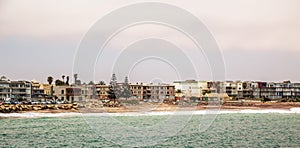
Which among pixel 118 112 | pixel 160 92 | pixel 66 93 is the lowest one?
pixel 118 112

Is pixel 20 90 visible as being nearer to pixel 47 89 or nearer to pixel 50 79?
pixel 47 89

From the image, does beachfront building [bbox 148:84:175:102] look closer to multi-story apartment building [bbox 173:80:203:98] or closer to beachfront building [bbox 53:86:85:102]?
multi-story apartment building [bbox 173:80:203:98]

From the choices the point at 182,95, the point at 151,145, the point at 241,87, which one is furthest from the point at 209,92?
the point at 151,145

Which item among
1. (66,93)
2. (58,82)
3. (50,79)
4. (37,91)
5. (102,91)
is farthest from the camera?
(58,82)

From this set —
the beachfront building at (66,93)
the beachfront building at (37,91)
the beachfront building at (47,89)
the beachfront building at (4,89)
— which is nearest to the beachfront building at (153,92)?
the beachfront building at (66,93)

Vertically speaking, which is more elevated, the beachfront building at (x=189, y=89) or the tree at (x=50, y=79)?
the tree at (x=50, y=79)

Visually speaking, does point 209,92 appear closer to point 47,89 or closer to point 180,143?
point 47,89

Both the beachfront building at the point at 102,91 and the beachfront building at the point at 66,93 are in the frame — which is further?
the beachfront building at the point at 102,91

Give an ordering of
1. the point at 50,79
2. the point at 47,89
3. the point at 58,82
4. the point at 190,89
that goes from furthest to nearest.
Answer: the point at 58,82, the point at 50,79, the point at 47,89, the point at 190,89

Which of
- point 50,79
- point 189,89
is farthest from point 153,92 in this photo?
point 50,79

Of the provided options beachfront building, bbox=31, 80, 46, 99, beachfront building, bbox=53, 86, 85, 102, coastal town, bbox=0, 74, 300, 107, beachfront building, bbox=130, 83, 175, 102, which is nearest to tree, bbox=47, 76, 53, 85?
coastal town, bbox=0, 74, 300, 107

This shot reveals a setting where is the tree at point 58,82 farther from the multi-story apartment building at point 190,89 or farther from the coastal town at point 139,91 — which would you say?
the multi-story apartment building at point 190,89

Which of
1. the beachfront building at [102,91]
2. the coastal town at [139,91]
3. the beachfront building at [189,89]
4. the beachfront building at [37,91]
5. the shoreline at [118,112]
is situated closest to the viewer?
the shoreline at [118,112]

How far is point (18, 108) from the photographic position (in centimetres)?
5659
